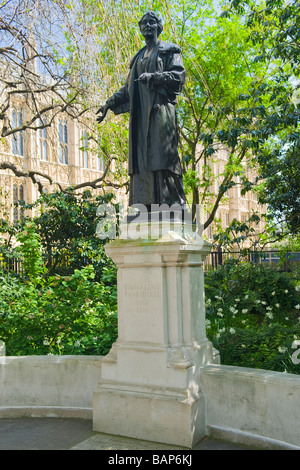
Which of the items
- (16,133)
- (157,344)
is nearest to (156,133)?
(157,344)

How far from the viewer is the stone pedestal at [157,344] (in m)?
4.84

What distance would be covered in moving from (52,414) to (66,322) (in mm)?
1378

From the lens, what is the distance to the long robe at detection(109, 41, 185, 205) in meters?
5.41

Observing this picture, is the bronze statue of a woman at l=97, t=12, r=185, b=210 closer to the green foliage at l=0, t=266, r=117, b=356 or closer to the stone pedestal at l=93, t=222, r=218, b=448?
the stone pedestal at l=93, t=222, r=218, b=448

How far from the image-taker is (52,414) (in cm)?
576

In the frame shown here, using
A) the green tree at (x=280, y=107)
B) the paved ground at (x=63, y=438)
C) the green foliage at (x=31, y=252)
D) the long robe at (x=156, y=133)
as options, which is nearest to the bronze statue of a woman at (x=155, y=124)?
the long robe at (x=156, y=133)

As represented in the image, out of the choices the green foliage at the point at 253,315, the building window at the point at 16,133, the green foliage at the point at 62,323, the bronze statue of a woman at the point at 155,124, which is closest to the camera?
the bronze statue of a woman at the point at 155,124

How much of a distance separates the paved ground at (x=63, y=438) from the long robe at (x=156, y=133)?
8.28 ft

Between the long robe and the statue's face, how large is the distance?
5.9 inches

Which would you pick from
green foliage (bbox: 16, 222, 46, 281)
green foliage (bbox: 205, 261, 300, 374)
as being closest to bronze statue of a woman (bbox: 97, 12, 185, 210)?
green foliage (bbox: 205, 261, 300, 374)

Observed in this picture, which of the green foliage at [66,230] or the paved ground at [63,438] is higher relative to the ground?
the green foliage at [66,230]

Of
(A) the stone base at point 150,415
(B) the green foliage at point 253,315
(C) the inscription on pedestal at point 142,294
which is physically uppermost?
(C) the inscription on pedestal at point 142,294

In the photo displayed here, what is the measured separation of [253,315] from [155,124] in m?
5.66

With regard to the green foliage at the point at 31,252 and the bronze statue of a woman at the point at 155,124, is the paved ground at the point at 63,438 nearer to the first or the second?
the bronze statue of a woman at the point at 155,124
